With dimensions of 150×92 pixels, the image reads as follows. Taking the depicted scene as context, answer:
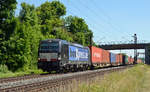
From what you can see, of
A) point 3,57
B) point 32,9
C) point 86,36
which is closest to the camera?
point 3,57

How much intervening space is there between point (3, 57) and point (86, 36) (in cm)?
4541

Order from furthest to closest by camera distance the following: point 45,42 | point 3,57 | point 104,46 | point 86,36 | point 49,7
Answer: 1. point 104,46
2. point 86,36
3. point 49,7
4. point 3,57
5. point 45,42

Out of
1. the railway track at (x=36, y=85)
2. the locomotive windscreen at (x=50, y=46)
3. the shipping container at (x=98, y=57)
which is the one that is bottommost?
the railway track at (x=36, y=85)

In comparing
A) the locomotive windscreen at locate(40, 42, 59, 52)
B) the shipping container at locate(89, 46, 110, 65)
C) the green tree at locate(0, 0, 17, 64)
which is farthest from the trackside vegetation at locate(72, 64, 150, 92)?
the shipping container at locate(89, 46, 110, 65)

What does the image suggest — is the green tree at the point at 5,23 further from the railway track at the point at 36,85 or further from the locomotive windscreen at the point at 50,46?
the railway track at the point at 36,85

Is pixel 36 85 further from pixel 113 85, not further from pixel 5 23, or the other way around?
pixel 5 23

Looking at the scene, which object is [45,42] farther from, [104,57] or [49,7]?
[49,7]

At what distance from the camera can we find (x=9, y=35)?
27125 millimetres

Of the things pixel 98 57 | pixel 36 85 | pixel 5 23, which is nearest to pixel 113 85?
pixel 36 85

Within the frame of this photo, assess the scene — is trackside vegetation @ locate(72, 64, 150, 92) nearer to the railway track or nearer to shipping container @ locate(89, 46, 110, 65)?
the railway track

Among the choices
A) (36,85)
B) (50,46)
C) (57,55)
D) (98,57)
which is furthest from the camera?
(98,57)

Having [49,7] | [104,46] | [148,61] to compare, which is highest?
[49,7]

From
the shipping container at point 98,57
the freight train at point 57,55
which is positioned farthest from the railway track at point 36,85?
the shipping container at point 98,57

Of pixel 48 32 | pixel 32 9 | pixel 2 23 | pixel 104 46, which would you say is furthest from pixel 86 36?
pixel 2 23
